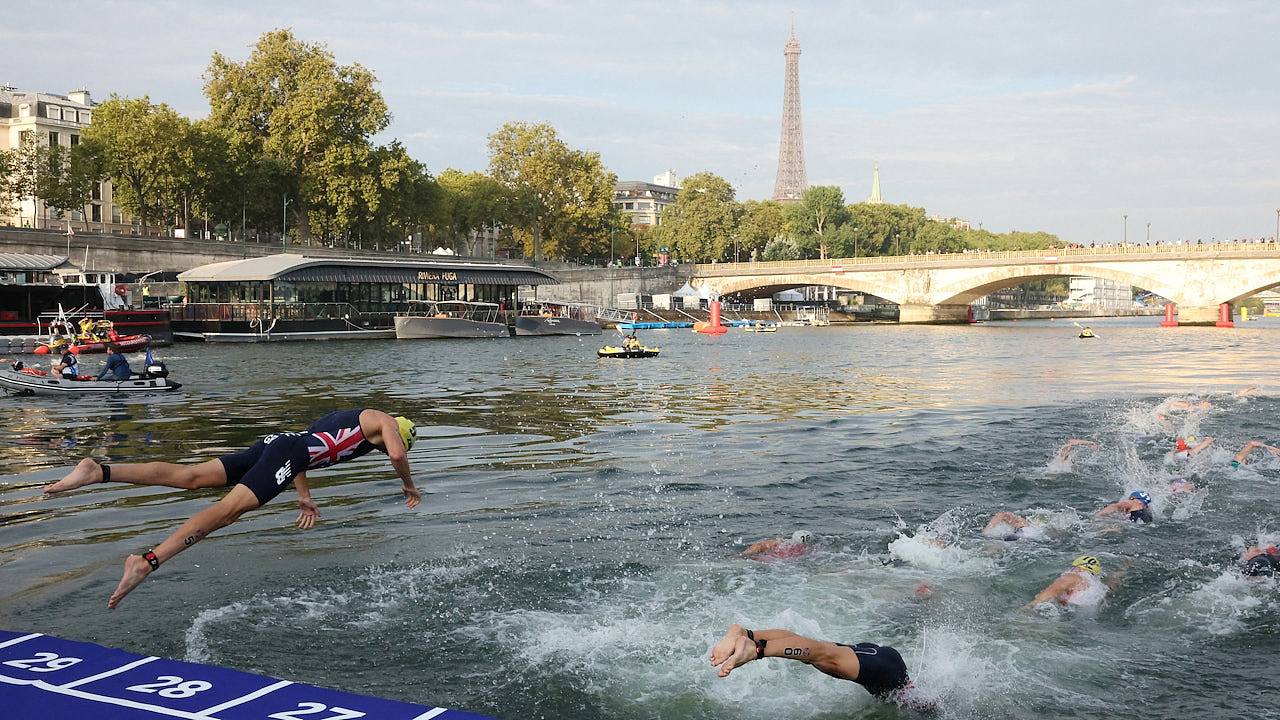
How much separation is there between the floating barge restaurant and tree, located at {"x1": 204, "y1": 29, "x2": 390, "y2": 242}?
10550 mm

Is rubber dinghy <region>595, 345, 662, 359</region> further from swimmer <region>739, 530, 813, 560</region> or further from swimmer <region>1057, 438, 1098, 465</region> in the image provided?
swimmer <region>739, 530, 813, 560</region>

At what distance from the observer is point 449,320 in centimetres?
7288

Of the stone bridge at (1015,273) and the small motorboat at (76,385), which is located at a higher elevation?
the stone bridge at (1015,273)

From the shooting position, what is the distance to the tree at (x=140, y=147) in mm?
74438

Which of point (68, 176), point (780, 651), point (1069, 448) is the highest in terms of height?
point (68, 176)

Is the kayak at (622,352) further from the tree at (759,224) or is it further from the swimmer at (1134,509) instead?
the tree at (759,224)

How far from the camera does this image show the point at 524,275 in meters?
84.4

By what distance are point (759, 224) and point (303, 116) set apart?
7085 cm

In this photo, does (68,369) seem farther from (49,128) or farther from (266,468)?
(49,128)

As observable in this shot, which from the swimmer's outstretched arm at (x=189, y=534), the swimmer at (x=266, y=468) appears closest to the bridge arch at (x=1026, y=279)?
the swimmer at (x=266, y=468)

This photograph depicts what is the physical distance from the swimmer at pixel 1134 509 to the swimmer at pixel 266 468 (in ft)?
30.5

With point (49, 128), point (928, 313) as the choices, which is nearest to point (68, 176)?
point (49, 128)

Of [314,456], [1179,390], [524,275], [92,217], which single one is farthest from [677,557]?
[92,217]

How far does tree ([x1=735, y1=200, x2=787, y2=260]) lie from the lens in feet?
451
